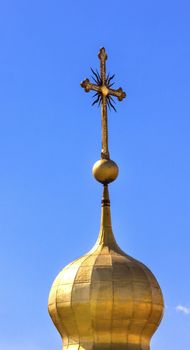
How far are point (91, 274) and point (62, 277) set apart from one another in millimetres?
1177

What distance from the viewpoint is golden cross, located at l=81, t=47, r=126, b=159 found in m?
31.5

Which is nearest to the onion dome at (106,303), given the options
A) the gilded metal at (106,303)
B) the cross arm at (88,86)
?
the gilded metal at (106,303)

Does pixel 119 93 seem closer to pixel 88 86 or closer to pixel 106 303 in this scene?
pixel 88 86

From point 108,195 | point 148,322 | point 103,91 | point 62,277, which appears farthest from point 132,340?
point 103,91

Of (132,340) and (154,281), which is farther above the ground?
(154,281)

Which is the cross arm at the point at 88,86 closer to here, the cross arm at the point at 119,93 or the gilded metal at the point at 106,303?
the cross arm at the point at 119,93

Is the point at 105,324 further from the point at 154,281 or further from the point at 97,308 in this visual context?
the point at 154,281

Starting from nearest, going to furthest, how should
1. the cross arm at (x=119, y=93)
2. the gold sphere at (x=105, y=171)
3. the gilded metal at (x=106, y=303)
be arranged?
the gilded metal at (x=106, y=303) < the gold sphere at (x=105, y=171) < the cross arm at (x=119, y=93)

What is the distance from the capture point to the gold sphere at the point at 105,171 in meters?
30.9

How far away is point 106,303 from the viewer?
2823 cm

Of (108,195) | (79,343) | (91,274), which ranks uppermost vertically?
(108,195)

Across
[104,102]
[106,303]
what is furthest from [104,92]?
[106,303]

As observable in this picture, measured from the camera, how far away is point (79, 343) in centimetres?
2848

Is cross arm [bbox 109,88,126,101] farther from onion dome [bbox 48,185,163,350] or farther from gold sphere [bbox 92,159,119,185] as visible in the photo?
onion dome [bbox 48,185,163,350]
